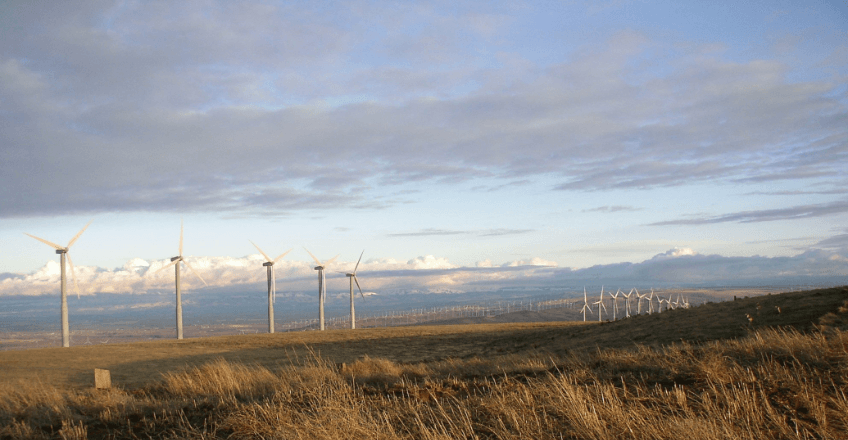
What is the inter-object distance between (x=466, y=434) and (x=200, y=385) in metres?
10.9

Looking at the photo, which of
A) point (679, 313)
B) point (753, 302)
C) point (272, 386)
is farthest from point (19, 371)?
point (753, 302)

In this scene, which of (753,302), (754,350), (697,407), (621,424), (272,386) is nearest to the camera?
Answer: (621,424)

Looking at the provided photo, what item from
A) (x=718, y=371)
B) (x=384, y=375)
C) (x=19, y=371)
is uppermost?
(x=718, y=371)

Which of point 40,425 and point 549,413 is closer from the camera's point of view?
point 549,413

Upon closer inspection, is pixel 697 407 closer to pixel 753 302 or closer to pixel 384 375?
pixel 384 375

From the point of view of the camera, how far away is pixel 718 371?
11.2 meters

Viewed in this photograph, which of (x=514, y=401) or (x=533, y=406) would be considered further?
(x=514, y=401)

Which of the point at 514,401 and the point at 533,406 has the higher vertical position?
the point at 533,406

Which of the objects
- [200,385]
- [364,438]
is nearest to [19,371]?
[200,385]

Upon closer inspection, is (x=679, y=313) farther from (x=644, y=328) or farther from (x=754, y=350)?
(x=754, y=350)

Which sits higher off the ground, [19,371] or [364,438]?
[364,438]

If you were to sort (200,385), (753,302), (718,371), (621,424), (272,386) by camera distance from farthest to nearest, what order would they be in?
(753,302) → (200,385) → (272,386) → (718,371) → (621,424)

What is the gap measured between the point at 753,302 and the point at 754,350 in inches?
743

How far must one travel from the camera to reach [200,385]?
54.1ft
